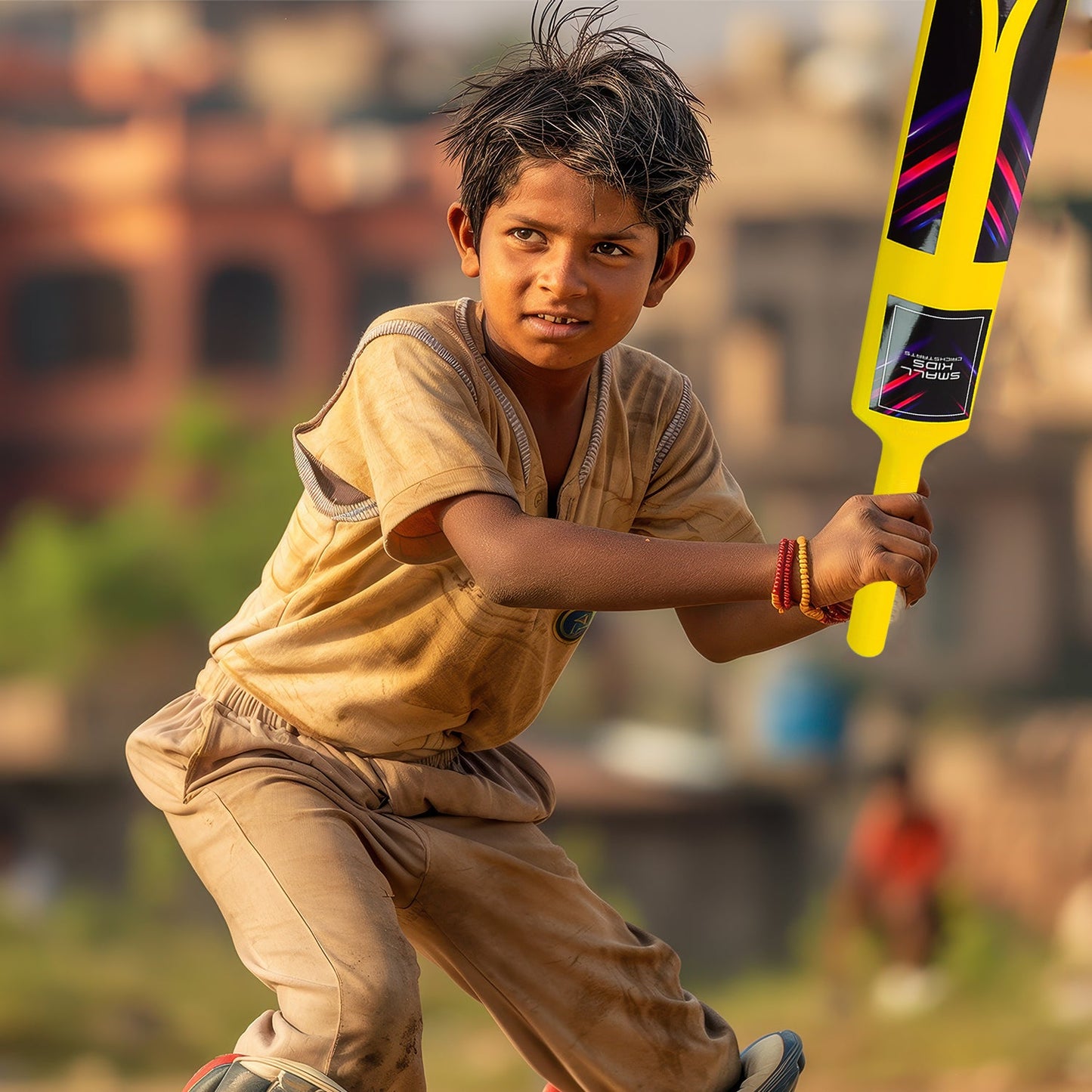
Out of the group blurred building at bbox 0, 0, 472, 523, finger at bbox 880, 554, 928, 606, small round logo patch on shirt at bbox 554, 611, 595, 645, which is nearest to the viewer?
finger at bbox 880, 554, 928, 606

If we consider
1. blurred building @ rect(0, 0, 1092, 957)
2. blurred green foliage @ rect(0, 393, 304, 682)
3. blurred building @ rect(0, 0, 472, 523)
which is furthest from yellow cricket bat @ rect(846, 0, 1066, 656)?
blurred building @ rect(0, 0, 472, 523)

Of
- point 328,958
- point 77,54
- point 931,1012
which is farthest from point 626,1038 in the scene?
point 77,54

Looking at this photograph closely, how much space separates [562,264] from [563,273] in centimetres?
1

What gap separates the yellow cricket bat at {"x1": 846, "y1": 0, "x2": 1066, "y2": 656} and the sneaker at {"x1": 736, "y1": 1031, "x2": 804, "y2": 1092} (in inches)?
26.4

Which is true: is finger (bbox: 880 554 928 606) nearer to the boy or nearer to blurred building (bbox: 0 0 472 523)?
the boy

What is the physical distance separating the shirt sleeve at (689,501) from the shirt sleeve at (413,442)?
31 cm

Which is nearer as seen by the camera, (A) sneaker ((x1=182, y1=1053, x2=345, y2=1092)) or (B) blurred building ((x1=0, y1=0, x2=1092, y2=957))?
(A) sneaker ((x1=182, y1=1053, x2=345, y2=1092))

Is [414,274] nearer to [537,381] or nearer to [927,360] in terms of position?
[537,381]

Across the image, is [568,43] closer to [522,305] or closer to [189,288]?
[522,305]

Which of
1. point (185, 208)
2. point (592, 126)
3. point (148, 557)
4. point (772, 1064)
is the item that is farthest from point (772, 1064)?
point (185, 208)

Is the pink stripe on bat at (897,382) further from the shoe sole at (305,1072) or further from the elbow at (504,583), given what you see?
the shoe sole at (305,1072)

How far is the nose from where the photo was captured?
6.77 feet

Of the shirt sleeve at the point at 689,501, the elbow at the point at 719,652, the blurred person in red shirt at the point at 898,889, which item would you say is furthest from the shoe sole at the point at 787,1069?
the blurred person in red shirt at the point at 898,889

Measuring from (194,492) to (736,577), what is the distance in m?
10.9
